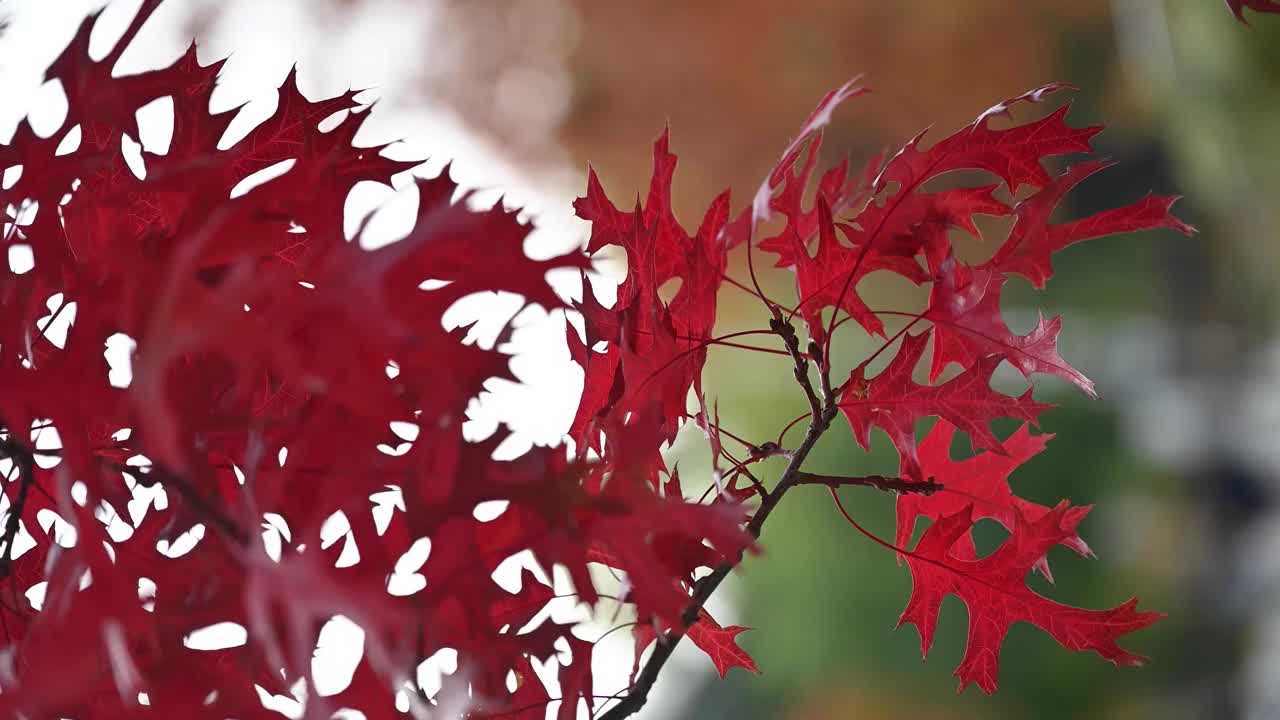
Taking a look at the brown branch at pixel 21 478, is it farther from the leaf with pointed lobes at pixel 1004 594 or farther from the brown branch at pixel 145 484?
the leaf with pointed lobes at pixel 1004 594

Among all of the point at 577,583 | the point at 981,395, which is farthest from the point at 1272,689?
the point at 577,583

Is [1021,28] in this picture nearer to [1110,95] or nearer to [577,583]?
[1110,95]

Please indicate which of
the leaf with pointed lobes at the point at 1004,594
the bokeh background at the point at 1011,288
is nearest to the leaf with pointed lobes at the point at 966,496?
the leaf with pointed lobes at the point at 1004,594

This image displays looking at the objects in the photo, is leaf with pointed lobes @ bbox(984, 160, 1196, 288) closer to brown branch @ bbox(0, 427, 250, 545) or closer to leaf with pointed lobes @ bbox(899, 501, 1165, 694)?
leaf with pointed lobes @ bbox(899, 501, 1165, 694)

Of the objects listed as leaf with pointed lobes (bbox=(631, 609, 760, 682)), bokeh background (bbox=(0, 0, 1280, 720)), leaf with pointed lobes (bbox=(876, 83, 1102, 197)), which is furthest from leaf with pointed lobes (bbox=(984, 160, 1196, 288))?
bokeh background (bbox=(0, 0, 1280, 720))

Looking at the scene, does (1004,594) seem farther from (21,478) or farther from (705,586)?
(21,478)

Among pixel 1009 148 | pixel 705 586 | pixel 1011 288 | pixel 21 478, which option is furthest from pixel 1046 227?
pixel 1011 288
